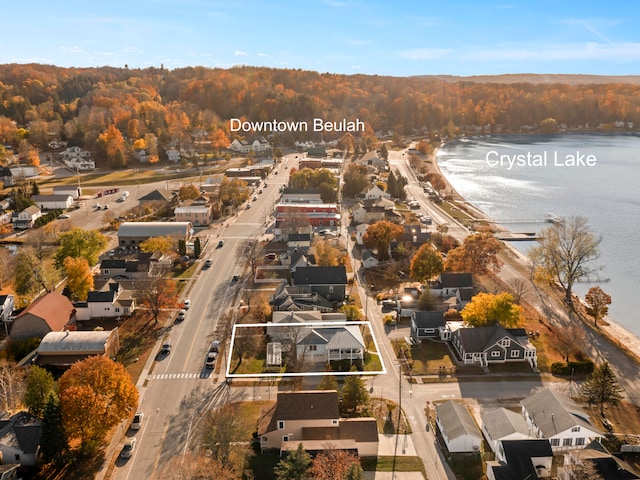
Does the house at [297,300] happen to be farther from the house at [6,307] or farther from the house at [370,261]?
the house at [6,307]

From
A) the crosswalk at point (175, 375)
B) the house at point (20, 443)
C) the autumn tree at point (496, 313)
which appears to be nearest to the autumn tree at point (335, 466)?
the crosswalk at point (175, 375)

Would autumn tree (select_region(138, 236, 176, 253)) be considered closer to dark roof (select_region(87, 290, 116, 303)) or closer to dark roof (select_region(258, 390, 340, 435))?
dark roof (select_region(87, 290, 116, 303))

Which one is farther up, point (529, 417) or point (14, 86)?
point (14, 86)

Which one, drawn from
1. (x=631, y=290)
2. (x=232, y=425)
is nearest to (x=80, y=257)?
(x=232, y=425)

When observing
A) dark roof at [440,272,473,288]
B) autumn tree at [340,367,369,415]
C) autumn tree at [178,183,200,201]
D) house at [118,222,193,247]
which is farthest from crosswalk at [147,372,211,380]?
autumn tree at [178,183,200,201]

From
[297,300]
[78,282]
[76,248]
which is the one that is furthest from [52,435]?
[76,248]

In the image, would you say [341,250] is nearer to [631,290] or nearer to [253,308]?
[253,308]

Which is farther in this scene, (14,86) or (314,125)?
(14,86)
